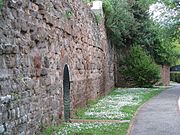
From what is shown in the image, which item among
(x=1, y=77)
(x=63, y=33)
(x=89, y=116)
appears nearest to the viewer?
(x=1, y=77)

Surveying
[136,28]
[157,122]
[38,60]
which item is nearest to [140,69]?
[136,28]

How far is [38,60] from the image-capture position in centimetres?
777

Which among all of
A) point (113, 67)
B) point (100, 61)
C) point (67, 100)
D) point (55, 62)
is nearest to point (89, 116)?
point (67, 100)

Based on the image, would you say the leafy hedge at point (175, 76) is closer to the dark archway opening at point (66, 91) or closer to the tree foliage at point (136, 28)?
the tree foliage at point (136, 28)

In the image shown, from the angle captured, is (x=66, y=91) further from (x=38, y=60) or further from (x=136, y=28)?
(x=136, y=28)

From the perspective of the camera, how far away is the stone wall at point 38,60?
6.07m

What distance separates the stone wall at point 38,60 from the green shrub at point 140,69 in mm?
11944

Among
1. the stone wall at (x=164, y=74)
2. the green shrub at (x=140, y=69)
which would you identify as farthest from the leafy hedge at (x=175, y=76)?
the green shrub at (x=140, y=69)

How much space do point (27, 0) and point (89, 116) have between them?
480 cm

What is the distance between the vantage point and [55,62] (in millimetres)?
9242

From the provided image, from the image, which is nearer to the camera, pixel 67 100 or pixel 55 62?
pixel 55 62

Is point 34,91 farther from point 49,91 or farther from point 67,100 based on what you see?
point 67,100

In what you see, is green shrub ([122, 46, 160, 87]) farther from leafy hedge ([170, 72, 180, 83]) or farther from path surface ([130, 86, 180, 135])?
leafy hedge ([170, 72, 180, 83])

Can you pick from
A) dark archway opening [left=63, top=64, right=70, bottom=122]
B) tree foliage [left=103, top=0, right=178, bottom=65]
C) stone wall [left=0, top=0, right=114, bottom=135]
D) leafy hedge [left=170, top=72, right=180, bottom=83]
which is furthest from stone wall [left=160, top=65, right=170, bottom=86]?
dark archway opening [left=63, top=64, right=70, bottom=122]
